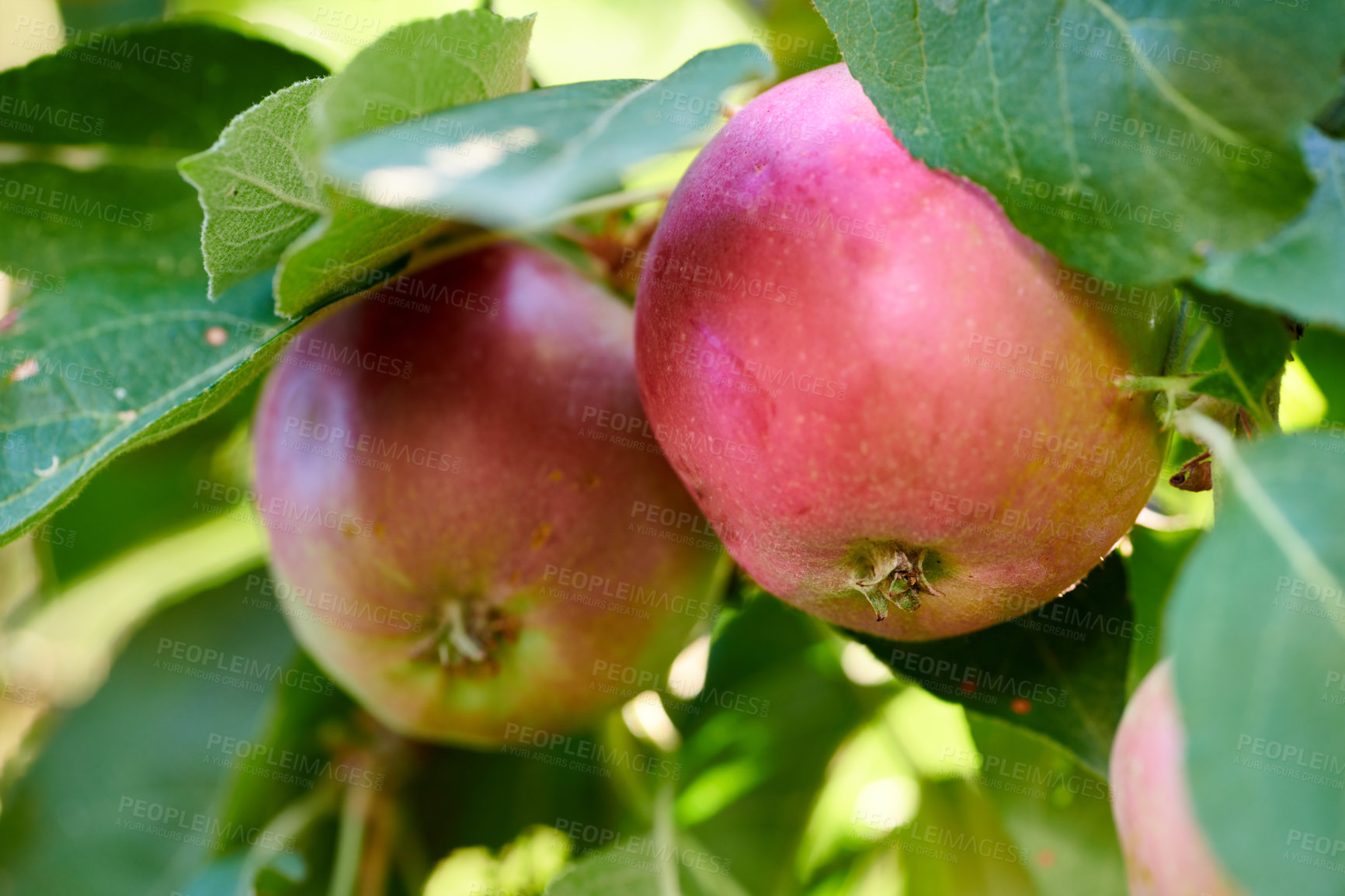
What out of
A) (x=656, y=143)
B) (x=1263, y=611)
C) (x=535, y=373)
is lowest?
(x=535, y=373)

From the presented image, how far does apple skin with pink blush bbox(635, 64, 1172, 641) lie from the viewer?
0.37 meters

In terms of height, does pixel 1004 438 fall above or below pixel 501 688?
above

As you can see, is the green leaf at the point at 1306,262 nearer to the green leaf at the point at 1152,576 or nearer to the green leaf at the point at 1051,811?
the green leaf at the point at 1152,576

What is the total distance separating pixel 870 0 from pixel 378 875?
71 cm

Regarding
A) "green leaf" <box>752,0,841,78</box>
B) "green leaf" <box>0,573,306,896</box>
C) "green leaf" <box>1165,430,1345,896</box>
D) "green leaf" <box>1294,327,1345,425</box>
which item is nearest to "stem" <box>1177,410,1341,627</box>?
"green leaf" <box>1165,430,1345,896</box>

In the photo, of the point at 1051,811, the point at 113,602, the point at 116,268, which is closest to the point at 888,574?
the point at 1051,811

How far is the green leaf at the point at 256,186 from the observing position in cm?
42

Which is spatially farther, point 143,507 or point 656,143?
point 143,507

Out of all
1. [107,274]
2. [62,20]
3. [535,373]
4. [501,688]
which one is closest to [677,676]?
[501,688]

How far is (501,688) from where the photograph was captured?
65 centimetres

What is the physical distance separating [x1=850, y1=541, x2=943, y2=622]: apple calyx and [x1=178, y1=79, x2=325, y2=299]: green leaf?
27 centimetres

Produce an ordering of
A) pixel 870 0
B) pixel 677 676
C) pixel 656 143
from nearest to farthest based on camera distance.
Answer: pixel 656 143 < pixel 870 0 < pixel 677 676

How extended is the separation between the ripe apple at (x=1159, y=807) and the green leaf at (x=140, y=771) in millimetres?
717

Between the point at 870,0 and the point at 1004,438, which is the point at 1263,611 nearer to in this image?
the point at 1004,438
